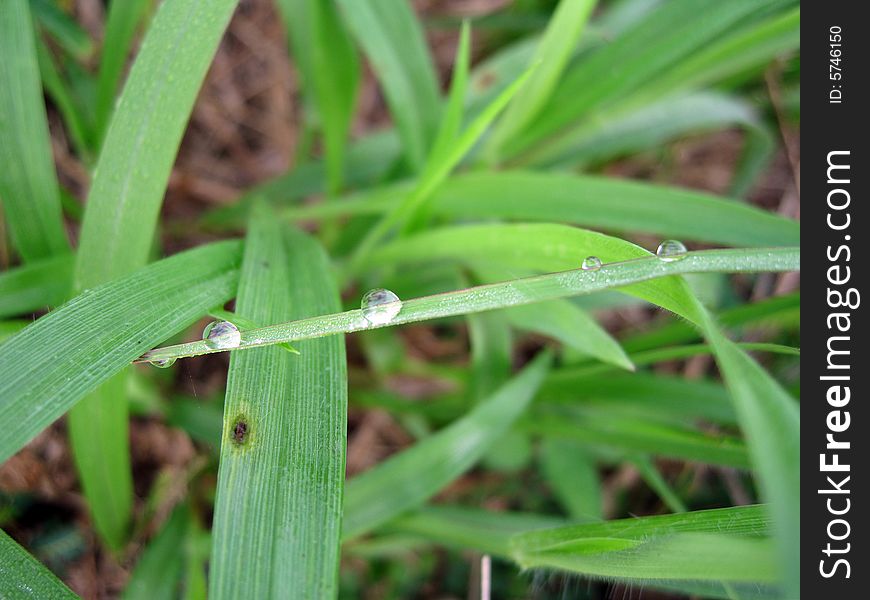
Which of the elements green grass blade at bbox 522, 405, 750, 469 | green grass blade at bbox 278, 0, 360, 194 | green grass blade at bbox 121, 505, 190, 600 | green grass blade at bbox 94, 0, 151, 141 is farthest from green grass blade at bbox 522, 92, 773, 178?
green grass blade at bbox 121, 505, 190, 600

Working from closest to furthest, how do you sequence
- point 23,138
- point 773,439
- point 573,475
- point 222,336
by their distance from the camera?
point 773,439, point 222,336, point 23,138, point 573,475

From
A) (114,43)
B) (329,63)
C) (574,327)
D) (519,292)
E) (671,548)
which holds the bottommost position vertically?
(671,548)

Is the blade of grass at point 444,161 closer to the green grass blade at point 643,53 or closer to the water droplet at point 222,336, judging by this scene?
the green grass blade at point 643,53

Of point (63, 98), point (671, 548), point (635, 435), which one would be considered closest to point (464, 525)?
point (635, 435)

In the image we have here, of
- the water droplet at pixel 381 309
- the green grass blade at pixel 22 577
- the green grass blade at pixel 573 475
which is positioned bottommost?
the green grass blade at pixel 22 577

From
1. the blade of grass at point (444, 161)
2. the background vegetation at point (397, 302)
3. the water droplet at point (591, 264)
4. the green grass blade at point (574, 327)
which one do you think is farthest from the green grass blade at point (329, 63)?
the water droplet at point (591, 264)

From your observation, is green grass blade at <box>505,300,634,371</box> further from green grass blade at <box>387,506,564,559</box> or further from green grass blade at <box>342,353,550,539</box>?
green grass blade at <box>387,506,564,559</box>

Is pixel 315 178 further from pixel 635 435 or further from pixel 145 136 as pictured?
pixel 635 435
